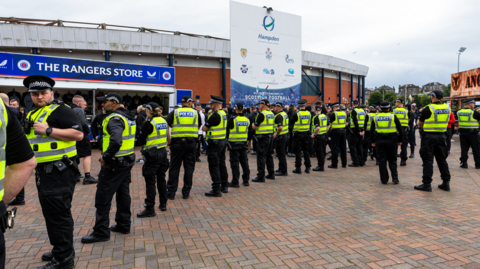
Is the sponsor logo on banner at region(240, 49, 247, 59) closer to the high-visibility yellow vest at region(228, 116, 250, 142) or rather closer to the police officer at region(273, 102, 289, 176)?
the police officer at region(273, 102, 289, 176)

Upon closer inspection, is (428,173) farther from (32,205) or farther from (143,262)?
(32,205)

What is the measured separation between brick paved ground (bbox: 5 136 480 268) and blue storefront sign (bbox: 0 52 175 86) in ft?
20.6

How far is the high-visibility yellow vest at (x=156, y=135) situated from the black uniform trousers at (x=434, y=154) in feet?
16.8

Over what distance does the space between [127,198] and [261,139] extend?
3.87 meters

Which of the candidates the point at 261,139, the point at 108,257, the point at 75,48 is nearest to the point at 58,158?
the point at 108,257

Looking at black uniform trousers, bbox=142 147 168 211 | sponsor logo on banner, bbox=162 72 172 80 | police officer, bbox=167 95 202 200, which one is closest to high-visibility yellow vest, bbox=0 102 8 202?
black uniform trousers, bbox=142 147 168 211

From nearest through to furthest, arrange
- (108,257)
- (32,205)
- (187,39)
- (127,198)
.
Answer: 1. (108,257)
2. (127,198)
3. (32,205)
4. (187,39)

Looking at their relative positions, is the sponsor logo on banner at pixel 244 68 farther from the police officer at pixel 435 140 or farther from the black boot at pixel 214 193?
the black boot at pixel 214 193

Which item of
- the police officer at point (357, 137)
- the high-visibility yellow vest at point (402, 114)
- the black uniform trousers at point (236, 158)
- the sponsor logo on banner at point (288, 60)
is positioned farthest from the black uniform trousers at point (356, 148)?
the sponsor logo on banner at point (288, 60)

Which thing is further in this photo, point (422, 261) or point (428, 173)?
point (428, 173)

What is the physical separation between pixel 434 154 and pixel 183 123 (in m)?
5.06

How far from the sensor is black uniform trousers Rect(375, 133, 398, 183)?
691 centimetres

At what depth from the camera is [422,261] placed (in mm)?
3326

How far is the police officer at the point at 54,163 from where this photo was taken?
3098 mm
